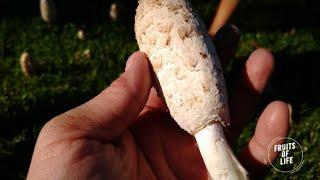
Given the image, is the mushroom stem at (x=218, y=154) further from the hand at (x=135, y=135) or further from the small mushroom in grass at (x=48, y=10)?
the small mushroom in grass at (x=48, y=10)

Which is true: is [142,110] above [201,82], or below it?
below

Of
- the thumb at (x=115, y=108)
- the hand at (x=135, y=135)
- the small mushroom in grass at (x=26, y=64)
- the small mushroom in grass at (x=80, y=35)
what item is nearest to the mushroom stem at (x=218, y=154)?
the hand at (x=135, y=135)

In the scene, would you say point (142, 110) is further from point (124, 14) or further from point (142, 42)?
point (124, 14)

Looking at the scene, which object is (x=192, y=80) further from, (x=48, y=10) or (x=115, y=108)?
(x=48, y=10)

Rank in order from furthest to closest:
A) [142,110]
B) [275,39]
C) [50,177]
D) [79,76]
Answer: [275,39] < [79,76] < [142,110] < [50,177]

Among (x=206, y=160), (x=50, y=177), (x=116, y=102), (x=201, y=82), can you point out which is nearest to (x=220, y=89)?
(x=201, y=82)

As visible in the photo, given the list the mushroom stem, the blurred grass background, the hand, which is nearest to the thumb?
the hand

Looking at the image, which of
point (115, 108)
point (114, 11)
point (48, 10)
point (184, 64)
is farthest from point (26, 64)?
point (184, 64)

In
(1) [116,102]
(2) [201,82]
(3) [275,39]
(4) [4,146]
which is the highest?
(2) [201,82]
